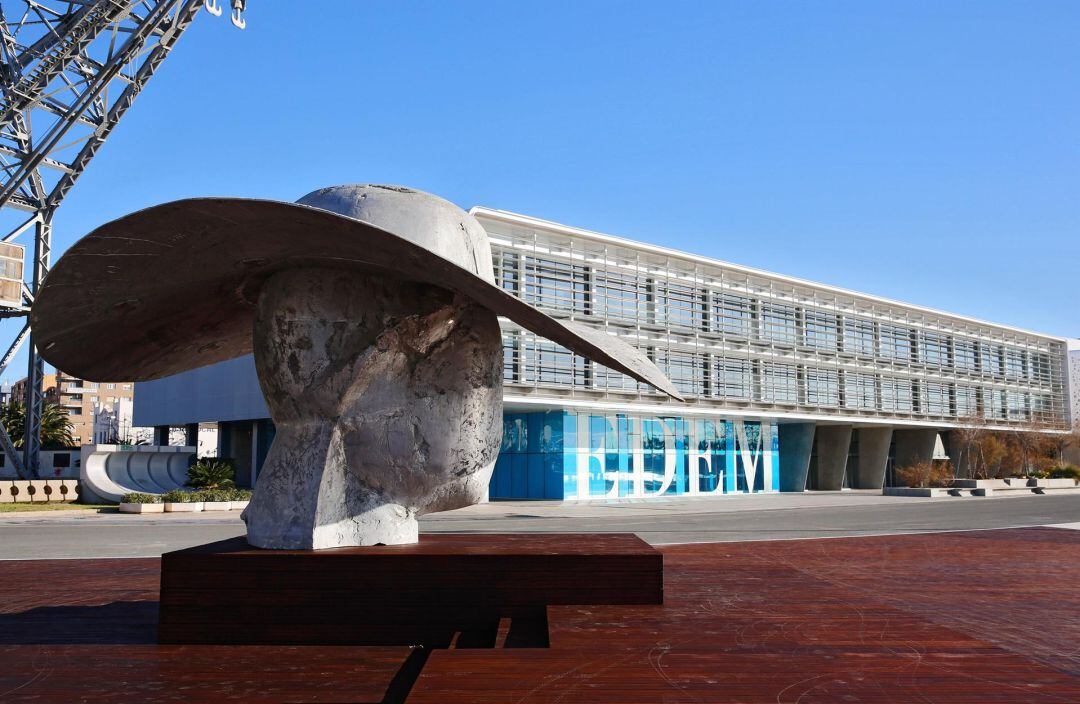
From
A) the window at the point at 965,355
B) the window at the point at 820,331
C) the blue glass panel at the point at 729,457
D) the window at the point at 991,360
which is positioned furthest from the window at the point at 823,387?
the window at the point at 991,360

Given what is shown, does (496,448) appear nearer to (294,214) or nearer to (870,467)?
(294,214)

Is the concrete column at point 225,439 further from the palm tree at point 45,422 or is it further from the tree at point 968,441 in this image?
the tree at point 968,441

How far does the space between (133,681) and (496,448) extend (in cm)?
305

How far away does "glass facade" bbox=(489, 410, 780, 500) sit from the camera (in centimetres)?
3294

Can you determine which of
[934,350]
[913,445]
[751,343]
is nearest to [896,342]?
[934,350]

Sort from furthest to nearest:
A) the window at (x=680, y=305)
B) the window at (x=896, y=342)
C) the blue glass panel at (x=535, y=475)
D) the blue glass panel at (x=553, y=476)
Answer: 1. the window at (x=896, y=342)
2. the window at (x=680, y=305)
3. the blue glass panel at (x=535, y=475)
4. the blue glass panel at (x=553, y=476)

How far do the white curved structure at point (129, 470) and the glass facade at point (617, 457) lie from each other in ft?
41.3

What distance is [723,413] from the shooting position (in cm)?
3775

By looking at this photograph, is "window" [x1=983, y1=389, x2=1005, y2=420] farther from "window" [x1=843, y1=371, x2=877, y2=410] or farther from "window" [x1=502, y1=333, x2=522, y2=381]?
"window" [x1=502, y1=333, x2=522, y2=381]

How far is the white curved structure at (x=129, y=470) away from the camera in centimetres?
2891

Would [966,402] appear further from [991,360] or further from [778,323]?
[778,323]

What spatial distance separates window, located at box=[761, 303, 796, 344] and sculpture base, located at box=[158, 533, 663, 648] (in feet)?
120

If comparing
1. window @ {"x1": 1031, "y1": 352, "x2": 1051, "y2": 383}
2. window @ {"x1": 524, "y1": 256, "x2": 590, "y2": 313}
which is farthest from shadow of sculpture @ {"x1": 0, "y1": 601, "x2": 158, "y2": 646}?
window @ {"x1": 1031, "y1": 352, "x2": 1051, "y2": 383}

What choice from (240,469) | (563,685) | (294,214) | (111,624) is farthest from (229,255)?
(240,469)
